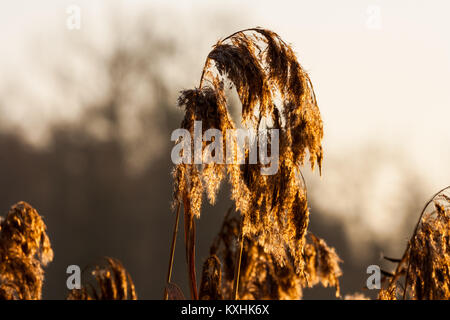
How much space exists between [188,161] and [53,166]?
11.5m

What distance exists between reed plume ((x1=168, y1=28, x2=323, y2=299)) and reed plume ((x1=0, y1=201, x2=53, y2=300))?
1868mm

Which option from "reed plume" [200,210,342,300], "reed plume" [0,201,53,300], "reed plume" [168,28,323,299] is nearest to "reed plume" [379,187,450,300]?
"reed plume" [168,28,323,299]

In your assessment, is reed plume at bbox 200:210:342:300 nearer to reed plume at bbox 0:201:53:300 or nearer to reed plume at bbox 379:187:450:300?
reed plume at bbox 0:201:53:300

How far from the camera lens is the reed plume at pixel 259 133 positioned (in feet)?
11.4

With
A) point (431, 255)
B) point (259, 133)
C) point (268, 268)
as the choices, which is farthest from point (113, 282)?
point (431, 255)

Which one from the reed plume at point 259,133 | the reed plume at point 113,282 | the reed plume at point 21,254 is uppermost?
the reed plume at point 259,133

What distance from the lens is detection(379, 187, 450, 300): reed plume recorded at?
11.5 feet

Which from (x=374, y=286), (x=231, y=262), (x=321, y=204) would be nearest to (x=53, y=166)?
(x=321, y=204)

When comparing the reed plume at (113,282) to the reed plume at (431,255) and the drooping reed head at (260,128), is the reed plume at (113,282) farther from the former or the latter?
the reed plume at (431,255)

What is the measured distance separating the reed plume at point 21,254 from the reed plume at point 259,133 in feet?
6.13

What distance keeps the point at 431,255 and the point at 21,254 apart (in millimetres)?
2962

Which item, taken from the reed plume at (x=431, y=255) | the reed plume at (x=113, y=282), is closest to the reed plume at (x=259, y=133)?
the reed plume at (x=431, y=255)
